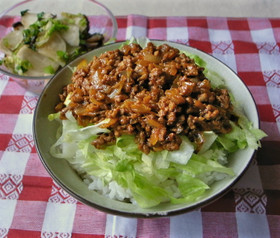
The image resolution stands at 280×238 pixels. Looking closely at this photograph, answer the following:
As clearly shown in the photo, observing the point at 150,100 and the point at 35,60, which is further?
the point at 35,60

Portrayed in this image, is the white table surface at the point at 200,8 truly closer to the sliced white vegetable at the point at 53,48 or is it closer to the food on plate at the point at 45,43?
the food on plate at the point at 45,43

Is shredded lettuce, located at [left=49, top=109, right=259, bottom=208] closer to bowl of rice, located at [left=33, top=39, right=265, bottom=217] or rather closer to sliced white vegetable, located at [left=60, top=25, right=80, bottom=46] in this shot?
bowl of rice, located at [left=33, top=39, right=265, bottom=217]

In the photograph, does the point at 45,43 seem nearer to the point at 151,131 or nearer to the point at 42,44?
the point at 42,44

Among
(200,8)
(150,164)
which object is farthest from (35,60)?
(200,8)

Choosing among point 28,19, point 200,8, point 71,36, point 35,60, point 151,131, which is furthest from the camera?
point 200,8

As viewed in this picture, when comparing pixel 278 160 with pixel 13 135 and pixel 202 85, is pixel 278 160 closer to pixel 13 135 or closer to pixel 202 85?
pixel 202 85

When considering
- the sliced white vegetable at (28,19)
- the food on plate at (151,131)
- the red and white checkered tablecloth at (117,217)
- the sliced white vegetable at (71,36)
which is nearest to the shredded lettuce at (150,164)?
the food on plate at (151,131)

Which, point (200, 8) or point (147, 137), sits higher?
point (147, 137)

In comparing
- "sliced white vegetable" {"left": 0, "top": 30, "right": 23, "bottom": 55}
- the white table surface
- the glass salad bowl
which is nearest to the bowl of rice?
the glass salad bowl

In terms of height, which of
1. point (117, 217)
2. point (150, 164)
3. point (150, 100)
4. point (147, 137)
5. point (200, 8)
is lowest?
point (117, 217)
